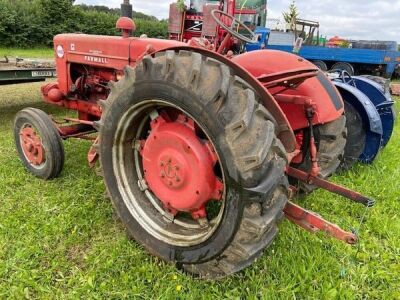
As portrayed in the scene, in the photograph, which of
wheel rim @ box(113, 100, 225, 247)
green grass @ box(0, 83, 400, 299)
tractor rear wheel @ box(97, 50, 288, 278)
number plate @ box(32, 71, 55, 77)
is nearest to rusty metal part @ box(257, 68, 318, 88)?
tractor rear wheel @ box(97, 50, 288, 278)

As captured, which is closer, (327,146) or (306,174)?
(306,174)

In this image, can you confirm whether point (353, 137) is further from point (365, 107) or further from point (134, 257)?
point (134, 257)

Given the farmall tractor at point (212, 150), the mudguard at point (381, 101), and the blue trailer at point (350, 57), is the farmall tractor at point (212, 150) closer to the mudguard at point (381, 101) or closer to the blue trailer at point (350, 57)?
the mudguard at point (381, 101)

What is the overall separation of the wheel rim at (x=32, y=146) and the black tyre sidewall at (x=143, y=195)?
3.70 ft

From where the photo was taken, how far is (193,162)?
6.33ft

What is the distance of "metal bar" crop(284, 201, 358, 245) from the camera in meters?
1.88

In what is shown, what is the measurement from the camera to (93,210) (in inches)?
107

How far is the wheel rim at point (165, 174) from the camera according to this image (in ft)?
6.40

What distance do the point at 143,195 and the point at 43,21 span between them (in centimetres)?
1980

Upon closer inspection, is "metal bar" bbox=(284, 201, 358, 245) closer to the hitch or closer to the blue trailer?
the hitch

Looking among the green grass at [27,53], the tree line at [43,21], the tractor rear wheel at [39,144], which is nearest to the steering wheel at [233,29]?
the tractor rear wheel at [39,144]

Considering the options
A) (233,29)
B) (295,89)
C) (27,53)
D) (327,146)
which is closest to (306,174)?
(327,146)

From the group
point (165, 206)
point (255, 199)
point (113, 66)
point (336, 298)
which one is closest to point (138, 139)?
point (165, 206)

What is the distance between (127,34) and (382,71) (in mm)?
11738
